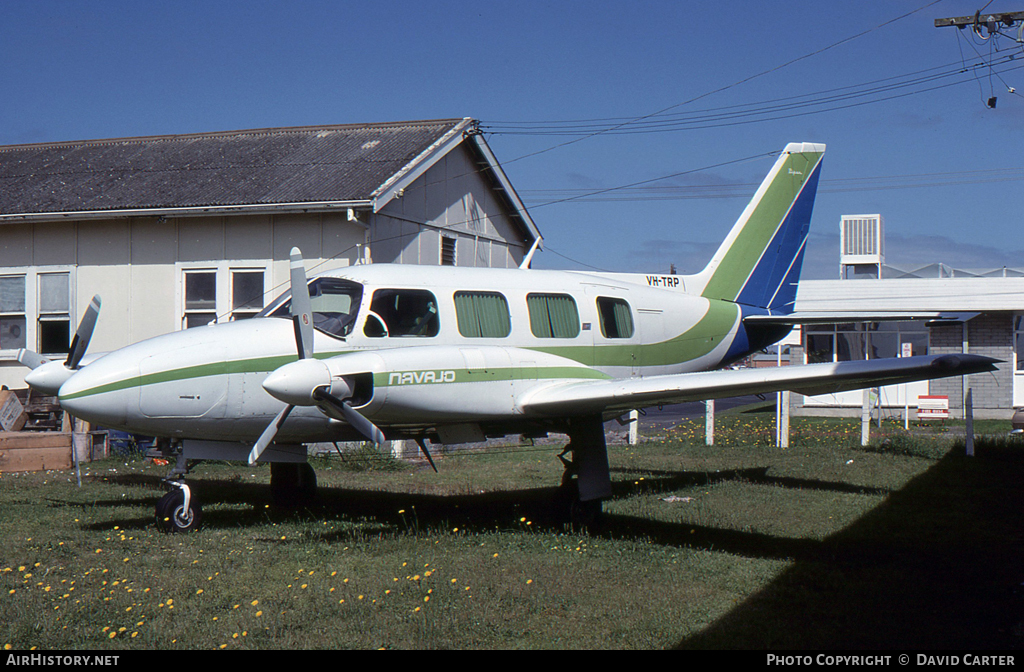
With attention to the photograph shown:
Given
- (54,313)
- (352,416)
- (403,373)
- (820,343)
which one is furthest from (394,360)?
(820,343)

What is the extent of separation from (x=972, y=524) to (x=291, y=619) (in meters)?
7.91

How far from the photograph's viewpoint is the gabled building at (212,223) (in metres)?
16.1

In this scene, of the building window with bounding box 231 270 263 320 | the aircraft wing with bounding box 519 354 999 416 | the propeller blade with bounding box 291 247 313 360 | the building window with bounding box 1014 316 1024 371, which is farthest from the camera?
the building window with bounding box 1014 316 1024 371

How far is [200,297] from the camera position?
54.8ft

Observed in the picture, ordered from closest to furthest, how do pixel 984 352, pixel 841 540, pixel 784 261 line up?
pixel 841 540 < pixel 784 261 < pixel 984 352

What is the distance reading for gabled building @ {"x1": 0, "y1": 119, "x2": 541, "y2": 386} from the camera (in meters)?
16.1

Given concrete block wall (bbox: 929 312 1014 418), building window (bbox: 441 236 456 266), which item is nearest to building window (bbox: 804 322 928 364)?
concrete block wall (bbox: 929 312 1014 418)

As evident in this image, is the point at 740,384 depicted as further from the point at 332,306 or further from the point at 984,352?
the point at 984,352

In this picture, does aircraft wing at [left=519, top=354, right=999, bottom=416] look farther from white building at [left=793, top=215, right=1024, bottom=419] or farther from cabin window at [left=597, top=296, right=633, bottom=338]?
white building at [left=793, top=215, right=1024, bottom=419]

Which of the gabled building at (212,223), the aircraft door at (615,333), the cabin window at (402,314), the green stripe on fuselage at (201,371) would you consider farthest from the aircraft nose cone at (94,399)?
the gabled building at (212,223)

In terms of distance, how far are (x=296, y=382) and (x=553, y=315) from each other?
153 inches

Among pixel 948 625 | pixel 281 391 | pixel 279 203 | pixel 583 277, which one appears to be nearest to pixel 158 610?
pixel 281 391

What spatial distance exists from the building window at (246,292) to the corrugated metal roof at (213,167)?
1.39m

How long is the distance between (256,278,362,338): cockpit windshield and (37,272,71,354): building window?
9984mm
